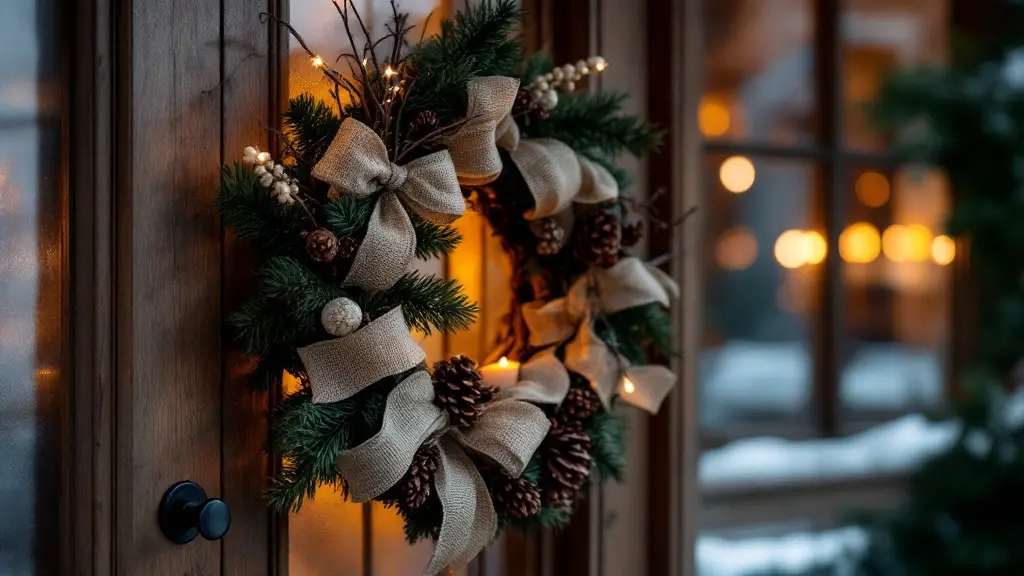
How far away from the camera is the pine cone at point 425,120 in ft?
2.95

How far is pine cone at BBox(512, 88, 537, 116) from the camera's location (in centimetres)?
97

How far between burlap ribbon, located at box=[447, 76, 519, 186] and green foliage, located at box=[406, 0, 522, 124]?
2cm

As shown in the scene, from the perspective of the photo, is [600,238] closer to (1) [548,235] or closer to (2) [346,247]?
(1) [548,235]

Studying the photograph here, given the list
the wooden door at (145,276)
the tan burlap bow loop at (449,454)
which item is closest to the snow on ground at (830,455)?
the tan burlap bow loop at (449,454)

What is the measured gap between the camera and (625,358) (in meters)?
1.09

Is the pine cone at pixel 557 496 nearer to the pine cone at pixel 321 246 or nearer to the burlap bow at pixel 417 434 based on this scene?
the burlap bow at pixel 417 434

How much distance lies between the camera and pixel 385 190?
876 mm

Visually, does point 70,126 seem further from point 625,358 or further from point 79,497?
point 625,358

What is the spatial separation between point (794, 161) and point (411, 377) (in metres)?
1.10

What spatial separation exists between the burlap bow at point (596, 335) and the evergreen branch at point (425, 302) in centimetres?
20

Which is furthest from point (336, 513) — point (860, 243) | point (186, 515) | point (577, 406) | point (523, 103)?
point (860, 243)

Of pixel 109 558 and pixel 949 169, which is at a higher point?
pixel 949 169

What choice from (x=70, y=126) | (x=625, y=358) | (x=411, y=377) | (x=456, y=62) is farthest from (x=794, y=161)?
(x=70, y=126)

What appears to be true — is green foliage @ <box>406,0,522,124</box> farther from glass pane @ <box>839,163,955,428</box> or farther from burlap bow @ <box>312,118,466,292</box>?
glass pane @ <box>839,163,955,428</box>
